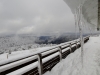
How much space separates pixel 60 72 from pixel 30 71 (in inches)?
68.2

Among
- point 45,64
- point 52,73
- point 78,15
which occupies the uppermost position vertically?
Result: point 78,15

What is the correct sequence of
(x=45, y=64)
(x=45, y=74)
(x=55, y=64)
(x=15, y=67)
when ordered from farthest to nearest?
(x=55, y=64), (x=45, y=64), (x=45, y=74), (x=15, y=67)

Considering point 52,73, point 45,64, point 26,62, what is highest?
point 26,62

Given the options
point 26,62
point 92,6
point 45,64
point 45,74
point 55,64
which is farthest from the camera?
point 55,64

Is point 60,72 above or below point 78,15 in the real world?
below

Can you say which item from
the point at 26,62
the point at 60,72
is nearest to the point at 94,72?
the point at 60,72

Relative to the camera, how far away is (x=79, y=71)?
209 inches

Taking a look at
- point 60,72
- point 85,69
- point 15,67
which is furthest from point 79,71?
point 15,67

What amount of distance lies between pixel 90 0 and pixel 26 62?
11.3 ft

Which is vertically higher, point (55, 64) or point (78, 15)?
point (78, 15)

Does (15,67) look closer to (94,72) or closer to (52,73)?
(52,73)

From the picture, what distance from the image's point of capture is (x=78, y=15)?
220 inches

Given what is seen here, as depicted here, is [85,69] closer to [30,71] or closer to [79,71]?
[79,71]

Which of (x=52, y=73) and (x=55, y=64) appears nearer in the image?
(x=52, y=73)
